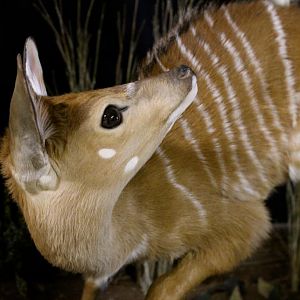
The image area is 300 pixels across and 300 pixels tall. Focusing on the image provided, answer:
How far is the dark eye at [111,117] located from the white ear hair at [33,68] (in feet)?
0.36

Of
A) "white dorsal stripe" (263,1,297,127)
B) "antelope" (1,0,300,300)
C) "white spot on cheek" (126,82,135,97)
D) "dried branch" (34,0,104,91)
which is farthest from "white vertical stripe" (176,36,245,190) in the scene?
"dried branch" (34,0,104,91)

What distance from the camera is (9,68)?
194 cm

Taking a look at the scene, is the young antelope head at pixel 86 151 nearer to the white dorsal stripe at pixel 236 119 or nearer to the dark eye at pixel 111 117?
the dark eye at pixel 111 117

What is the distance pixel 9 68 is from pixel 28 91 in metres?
1.09

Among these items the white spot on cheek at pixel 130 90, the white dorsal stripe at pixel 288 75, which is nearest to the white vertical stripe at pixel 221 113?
the white dorsal stripe at pixel 288 75

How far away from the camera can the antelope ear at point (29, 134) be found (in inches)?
35.2

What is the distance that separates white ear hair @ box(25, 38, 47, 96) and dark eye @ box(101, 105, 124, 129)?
0.36ft

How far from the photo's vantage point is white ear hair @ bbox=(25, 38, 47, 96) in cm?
102

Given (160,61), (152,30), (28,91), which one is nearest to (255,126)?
(160,61)

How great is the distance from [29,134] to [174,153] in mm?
369

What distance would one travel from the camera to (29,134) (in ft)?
3.07

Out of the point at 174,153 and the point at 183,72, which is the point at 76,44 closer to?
the point at 174,153

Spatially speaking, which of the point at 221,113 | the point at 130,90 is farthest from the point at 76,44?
the point at 130,90

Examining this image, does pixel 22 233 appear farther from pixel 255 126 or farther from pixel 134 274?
pixel 255 126
